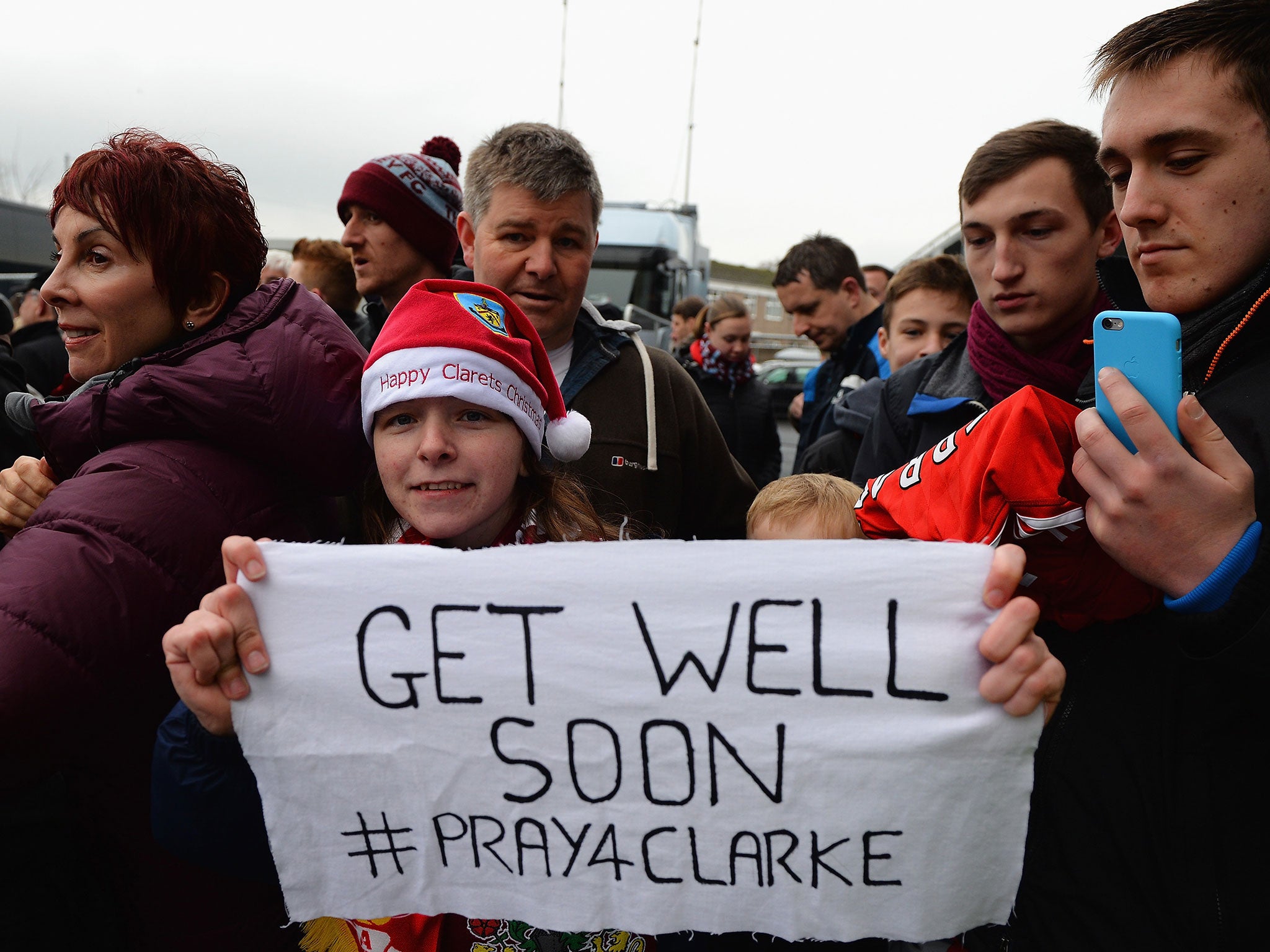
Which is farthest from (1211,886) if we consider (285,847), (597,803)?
(285,847)

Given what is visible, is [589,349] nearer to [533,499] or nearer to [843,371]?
[533,499]

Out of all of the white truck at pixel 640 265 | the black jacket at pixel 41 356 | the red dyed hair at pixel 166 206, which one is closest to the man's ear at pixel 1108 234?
the red dyed hair at pixel 166 206

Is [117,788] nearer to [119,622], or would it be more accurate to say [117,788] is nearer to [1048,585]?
[119,622]

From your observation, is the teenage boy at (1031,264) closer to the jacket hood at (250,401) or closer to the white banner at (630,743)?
the white banner at (630,743)

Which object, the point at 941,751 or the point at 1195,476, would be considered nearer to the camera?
the point at 1195,476

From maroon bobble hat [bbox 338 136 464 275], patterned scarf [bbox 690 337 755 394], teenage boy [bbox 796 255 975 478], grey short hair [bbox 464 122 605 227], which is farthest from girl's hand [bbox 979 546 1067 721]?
patterned scarf [bbox 690 337 755 394]

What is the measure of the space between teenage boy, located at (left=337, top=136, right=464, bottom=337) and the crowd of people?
5.03ft

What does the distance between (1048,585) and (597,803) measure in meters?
0.83

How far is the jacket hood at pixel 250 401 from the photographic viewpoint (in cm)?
145

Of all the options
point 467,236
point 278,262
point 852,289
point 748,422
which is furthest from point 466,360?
point 278,262

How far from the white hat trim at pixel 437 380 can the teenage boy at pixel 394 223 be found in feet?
5.99

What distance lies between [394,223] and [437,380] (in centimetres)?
198

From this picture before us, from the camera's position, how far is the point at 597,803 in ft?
4.58

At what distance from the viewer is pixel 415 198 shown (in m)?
3.26
